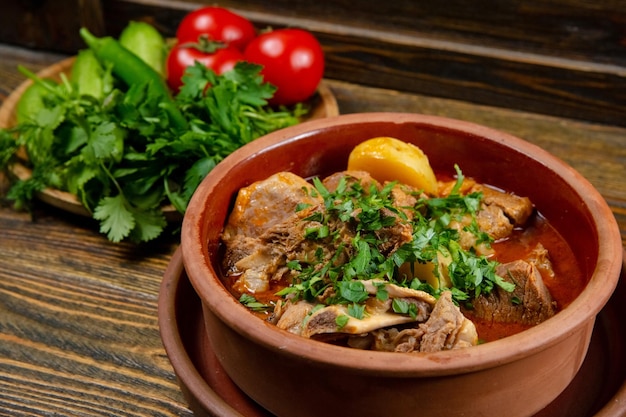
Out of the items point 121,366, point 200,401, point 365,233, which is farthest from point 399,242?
point 121,366

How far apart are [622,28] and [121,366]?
88.4 inches

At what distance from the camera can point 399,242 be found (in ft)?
5.35

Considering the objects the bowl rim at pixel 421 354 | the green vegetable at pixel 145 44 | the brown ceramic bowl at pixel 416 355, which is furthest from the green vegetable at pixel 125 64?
the bowl rim at pixel 421 354

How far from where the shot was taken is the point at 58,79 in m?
3.15

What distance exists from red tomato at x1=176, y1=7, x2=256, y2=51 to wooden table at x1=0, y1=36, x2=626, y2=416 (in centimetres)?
99

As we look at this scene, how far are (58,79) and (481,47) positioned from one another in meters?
1.73

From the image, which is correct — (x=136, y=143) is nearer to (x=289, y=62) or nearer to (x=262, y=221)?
(x=289, y=62)

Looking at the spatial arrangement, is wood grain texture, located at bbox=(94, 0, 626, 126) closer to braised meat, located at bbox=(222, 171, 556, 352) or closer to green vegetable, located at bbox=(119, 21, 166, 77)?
green vegetable, located at bbox=(119, 21, 166, 77)

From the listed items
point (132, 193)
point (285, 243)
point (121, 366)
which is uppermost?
point (285, 243)

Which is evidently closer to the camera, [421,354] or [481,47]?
[421,354]

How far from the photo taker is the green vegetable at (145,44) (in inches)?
126

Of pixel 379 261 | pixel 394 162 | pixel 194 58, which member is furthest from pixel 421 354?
pixel 194 58

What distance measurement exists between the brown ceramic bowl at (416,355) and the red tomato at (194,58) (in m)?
1.11

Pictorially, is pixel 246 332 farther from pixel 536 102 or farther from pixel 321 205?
pixel 536 102
